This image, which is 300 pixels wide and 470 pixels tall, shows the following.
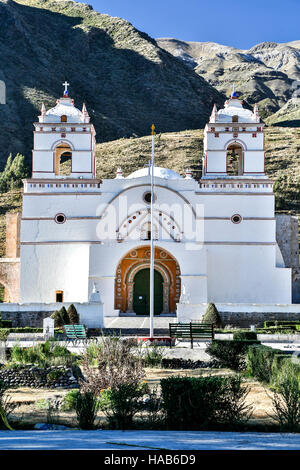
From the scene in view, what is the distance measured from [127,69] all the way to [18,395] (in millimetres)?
106547

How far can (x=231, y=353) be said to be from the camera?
1634cm

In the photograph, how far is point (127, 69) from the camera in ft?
374

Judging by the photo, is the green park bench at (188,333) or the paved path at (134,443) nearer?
the paved path at (134,443)

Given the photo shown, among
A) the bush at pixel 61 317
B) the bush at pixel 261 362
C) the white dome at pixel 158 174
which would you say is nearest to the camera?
the bush at pixel 261 362

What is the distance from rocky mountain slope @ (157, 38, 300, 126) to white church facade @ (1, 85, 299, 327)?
65.8 meters

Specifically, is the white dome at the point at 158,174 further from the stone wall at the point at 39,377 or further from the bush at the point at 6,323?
the stone wall at the point at 39,377

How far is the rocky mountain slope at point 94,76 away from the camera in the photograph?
9106 centimetres

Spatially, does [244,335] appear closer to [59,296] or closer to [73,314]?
[73,314]

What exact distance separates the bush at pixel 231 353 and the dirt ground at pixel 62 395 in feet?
1.81

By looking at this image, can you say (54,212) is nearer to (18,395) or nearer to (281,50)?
(18,395)

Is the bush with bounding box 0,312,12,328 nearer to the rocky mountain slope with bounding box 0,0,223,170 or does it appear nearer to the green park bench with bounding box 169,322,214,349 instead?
the green park bench with bounding box 169,322,214,349

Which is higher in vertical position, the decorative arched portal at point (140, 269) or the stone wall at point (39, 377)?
the decorative arched portal at point (140, 269)

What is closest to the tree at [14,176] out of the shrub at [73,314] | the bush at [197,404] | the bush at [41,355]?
the shrub at [73,314]

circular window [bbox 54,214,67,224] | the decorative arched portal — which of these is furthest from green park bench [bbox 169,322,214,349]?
circular window [bbox 54,214,67,224]
